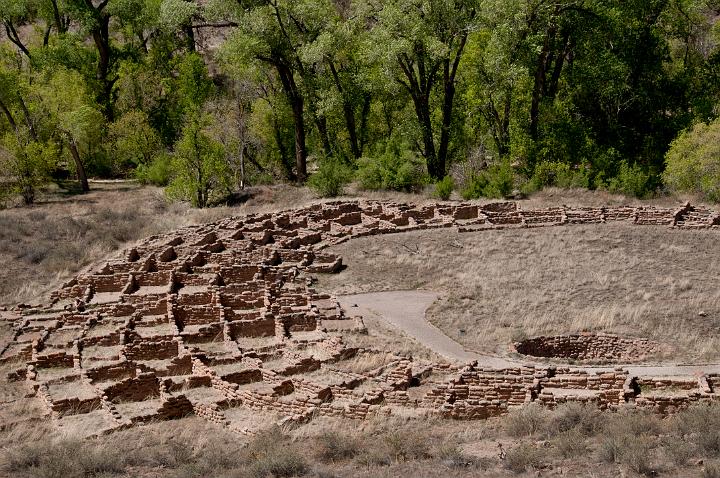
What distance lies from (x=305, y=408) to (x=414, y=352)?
4361mm

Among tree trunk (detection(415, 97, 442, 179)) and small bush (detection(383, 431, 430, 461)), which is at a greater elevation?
tree trunk (detection(415, 97, 442, 179))

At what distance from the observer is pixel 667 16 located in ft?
136

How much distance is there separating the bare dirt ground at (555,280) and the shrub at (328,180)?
28.5 ft

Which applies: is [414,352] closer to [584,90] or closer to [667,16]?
[584,90]

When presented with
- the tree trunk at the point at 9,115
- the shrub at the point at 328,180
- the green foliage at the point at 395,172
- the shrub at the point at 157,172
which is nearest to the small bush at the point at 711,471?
the green foliage at the point at 395,172

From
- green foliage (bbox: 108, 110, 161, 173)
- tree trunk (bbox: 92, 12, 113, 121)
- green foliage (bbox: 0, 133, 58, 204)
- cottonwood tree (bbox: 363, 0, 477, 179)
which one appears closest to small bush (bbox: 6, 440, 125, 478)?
cottonwood tree (bbox: 363, 0, 477, 179)

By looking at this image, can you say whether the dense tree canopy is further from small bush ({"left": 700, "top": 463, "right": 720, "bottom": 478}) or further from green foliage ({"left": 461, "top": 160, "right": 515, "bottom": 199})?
small bush ({"left": 700, "top": 463, "right": 720, "bottom": 478})

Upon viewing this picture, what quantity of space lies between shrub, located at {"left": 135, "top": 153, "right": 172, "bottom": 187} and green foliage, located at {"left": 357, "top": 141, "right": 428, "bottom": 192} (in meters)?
12.7

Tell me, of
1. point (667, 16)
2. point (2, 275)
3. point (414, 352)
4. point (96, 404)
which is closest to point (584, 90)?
point (667, 16)

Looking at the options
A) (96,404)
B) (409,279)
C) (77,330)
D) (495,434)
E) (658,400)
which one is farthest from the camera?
(409,279)

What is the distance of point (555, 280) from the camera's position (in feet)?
83.4

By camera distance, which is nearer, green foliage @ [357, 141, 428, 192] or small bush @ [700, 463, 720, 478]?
small bush @ [700, 463, 720, 478]

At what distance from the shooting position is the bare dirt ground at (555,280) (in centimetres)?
2108

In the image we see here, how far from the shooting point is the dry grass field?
12102mm
